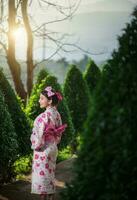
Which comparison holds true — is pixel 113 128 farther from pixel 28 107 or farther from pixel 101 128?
pixel 28 107

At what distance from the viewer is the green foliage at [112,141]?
4.97m

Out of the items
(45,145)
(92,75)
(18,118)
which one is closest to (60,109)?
(18,118)

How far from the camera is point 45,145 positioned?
29.2 ft

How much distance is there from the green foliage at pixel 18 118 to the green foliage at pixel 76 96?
7.46 m

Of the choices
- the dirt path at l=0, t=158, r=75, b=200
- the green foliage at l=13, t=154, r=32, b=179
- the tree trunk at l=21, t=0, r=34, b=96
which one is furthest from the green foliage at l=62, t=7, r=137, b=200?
the tree trunk at l=21, t=0, r=34, b=96

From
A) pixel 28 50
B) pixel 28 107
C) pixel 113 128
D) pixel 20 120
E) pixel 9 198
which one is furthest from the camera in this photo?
pixel 28 50

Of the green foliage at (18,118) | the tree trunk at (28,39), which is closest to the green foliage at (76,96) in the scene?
the tree trunk at (28,39)

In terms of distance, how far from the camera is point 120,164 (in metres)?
5.00

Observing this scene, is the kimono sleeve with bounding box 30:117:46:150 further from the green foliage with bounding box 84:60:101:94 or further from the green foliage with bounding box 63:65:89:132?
the green foliage with bounding box 84:60:101:94

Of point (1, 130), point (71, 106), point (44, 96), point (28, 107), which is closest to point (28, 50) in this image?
point (71, 106)

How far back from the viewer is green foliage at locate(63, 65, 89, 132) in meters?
19.6

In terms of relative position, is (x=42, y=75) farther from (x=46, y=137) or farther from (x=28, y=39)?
(x=46, y=137)

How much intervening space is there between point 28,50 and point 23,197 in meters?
9.46

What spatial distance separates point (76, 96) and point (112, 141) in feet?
48.4
